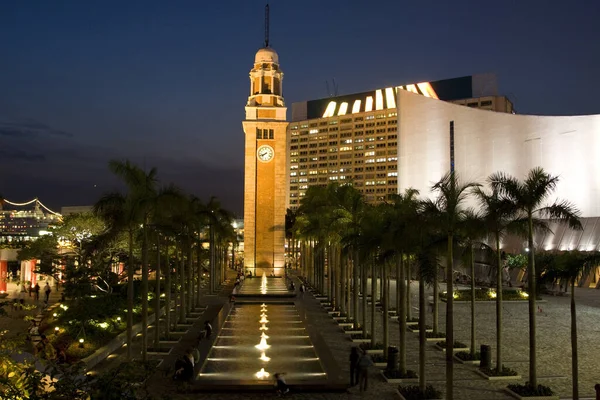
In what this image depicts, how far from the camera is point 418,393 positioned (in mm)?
11969

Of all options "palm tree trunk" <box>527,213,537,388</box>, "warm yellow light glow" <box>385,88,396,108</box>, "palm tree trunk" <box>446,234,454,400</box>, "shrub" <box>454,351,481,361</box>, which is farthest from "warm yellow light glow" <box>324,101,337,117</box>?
"palm tree trunk" <box>446,234,454,400</box>

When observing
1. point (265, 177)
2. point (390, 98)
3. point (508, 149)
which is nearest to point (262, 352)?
point (265, 177)

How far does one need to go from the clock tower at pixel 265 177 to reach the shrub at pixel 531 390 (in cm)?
3560

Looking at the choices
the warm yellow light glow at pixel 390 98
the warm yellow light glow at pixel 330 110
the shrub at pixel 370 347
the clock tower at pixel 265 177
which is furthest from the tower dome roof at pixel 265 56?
the warm yellow light glow at pixel 330 110

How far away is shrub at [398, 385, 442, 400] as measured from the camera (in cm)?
1187

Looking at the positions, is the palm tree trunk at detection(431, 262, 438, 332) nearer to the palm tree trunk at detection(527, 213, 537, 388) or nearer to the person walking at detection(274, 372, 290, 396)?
the palm tree trunk at detection(527, 213, 537, 388)

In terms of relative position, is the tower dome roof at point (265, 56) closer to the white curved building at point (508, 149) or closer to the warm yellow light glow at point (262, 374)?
the white curved building at point (508, 149)

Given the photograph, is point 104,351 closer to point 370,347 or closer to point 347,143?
point 370,347

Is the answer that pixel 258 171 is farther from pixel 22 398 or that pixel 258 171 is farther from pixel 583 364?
pixel 22 398

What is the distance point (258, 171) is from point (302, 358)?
32.7 metres

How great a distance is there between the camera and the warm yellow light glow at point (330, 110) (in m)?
122

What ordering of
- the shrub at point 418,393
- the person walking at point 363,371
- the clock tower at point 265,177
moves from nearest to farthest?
the shrub at point 418,393 → the person walking at point 363,371 → the clock tower at point 265,177

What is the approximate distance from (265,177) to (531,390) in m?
36.7

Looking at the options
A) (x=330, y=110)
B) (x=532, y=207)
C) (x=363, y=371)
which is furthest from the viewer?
(x=330, y=110)
